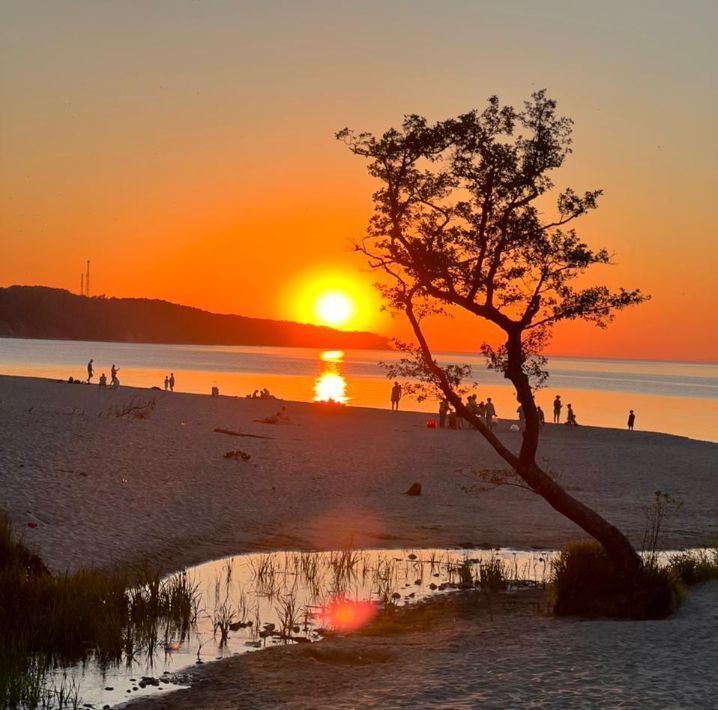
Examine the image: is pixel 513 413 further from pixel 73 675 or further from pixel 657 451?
pixel 73 675

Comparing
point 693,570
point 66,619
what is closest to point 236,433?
point 693,570

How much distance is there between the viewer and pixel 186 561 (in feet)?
54.1

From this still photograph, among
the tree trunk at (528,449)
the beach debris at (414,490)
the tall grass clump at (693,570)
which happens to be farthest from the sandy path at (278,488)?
the tree trunk at (528,449)

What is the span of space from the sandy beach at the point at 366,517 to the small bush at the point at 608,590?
0.45m

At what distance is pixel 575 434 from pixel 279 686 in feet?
133

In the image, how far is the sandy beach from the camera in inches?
376

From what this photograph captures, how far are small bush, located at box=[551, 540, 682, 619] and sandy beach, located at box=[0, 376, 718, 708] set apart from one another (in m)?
0.45

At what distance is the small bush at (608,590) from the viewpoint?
1311 cm

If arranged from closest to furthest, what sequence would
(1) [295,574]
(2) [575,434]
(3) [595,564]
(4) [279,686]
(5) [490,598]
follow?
(4) [279,686], (3) [595,564], (5) [490,598], (1) [295,574], (2) [575,434]

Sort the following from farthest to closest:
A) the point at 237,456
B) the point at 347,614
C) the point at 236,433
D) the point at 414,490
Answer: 1. the point at 236,433
2. the point at 237,456
3. the point at 414,490
4. the point at 347,614

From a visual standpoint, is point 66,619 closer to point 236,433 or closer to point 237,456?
point 237,456

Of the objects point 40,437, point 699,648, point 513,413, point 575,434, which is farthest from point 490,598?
point 513,413

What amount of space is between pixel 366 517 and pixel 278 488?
3824 mm

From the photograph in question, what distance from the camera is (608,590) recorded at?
1341 cm
